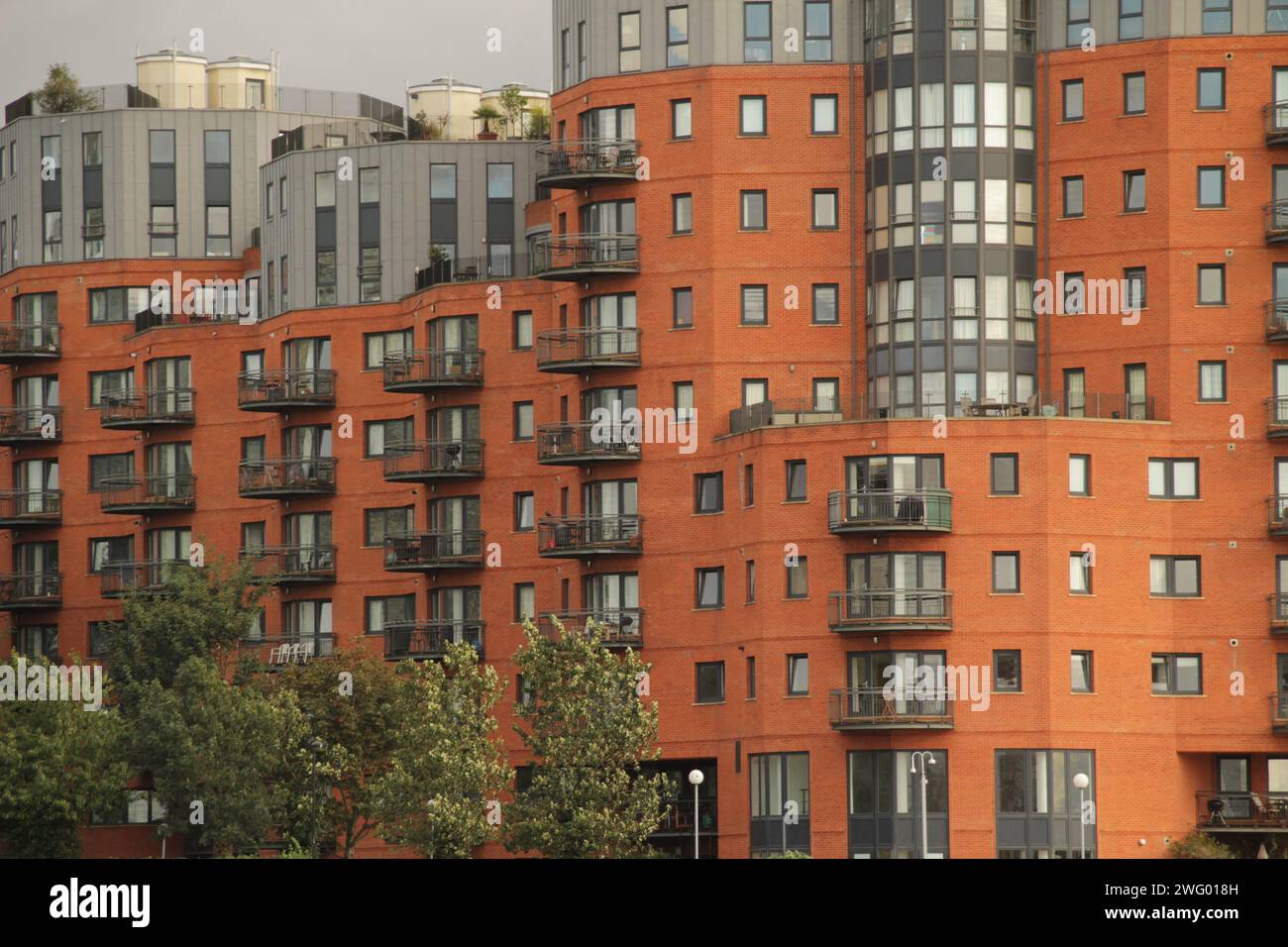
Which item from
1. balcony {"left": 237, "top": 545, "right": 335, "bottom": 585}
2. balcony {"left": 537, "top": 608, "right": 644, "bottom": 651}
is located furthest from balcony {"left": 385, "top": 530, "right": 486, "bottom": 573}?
balcony {"left": 537, "top": 608, "right": 644, "bottom": 651}

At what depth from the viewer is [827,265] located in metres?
94.1

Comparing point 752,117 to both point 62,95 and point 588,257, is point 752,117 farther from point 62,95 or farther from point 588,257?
point 62,95

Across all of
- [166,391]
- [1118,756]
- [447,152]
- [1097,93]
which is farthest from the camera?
[166,391]

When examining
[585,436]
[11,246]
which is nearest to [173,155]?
[11,246]

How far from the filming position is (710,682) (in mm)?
91750

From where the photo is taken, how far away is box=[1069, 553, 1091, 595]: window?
284 feet

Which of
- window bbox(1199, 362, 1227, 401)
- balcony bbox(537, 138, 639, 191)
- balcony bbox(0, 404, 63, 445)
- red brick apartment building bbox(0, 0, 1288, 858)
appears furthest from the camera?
balcony bbox(0, 404, 63, 445)

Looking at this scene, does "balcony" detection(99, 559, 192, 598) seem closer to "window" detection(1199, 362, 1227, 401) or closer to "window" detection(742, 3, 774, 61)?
"window" detection(742, 3, 774, 61)

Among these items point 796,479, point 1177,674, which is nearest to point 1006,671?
point 1177,674

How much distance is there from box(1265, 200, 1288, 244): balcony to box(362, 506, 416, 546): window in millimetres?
39062

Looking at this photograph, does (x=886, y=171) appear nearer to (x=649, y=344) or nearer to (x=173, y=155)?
(x=649, y=344)

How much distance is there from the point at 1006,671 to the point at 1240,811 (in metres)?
9.94

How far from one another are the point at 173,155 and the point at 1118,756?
58.7m

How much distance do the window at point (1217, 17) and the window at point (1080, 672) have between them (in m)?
24.6
